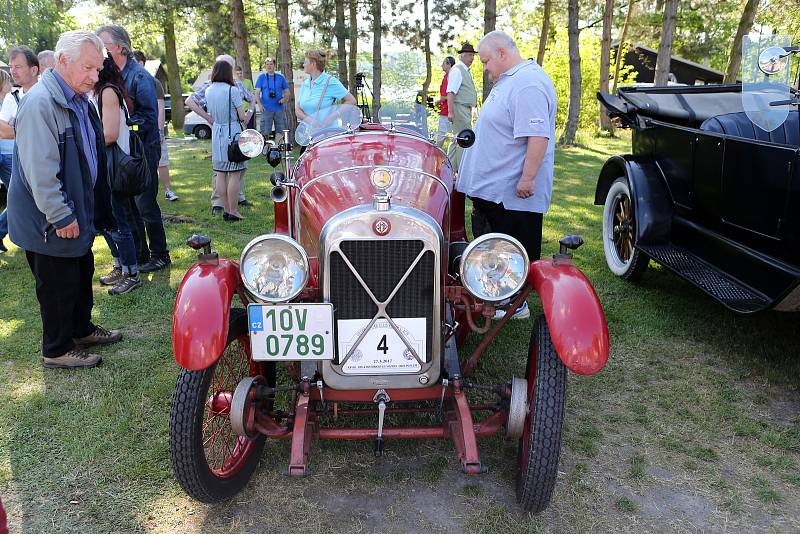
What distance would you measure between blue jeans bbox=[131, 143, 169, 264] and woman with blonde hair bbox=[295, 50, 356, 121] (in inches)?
62.0

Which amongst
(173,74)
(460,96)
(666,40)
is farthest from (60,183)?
(173,74)

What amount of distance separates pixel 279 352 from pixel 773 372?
304cm

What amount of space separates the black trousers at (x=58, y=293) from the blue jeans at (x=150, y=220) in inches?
60.8

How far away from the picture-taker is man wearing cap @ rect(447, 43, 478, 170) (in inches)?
351

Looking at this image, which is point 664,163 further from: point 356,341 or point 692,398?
point 356,341

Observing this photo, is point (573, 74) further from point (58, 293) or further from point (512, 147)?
point (58, 293)

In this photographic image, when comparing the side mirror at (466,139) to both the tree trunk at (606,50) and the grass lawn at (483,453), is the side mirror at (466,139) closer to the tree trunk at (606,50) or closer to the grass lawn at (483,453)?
the grass lawn at (483,453)

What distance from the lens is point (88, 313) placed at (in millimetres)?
3967

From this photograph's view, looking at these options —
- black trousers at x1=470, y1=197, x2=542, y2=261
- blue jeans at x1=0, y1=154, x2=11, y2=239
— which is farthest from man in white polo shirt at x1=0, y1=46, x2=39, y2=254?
black trousers at x1=470, y1=197, x2=542, y2=261

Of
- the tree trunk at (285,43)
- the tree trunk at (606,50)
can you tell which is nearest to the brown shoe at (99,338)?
the tree trunk at (285,43)

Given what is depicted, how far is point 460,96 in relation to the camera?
920cm

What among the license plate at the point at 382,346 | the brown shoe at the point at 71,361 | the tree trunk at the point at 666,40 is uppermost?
the tree trunk at the point at 666,40

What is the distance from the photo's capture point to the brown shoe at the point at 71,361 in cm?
370

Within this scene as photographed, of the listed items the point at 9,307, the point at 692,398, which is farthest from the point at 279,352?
the point at 9,307
